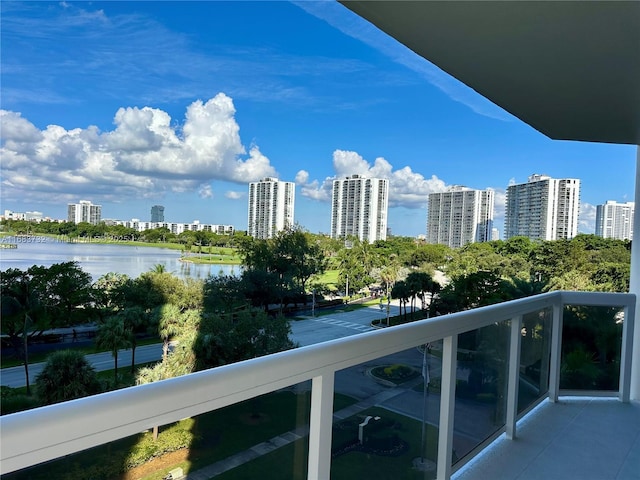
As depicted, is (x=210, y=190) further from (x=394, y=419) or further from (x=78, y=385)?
(x=394, y=419)

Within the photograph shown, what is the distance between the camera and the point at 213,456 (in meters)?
1.05

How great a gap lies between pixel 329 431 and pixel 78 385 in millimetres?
17541

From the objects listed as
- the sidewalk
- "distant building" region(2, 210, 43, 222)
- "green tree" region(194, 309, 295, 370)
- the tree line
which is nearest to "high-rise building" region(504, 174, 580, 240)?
the tree line

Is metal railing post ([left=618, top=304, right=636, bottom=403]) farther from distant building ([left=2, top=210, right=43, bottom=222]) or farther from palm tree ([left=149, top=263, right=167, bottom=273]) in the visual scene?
palm tree ([left=149, top=263, right=167, bottom=273])

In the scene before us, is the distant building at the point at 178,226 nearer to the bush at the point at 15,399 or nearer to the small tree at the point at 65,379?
the small tree at the point at 65,379

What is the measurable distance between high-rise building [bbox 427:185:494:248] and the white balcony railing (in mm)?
26860

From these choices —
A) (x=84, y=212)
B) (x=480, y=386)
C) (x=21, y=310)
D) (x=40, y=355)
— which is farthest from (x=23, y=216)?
(x=480, y=386)

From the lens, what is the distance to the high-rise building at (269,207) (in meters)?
25.3

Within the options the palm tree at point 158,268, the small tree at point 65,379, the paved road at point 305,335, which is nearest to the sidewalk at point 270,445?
the small tree at point 65,379

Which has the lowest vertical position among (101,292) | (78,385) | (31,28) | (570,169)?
(78,385)

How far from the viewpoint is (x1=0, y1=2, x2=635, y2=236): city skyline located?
995 inches

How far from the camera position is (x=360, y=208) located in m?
27.8

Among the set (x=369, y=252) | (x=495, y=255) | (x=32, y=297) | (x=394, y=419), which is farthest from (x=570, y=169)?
(x=394, y=419)

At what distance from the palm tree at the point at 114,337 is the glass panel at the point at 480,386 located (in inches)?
724
